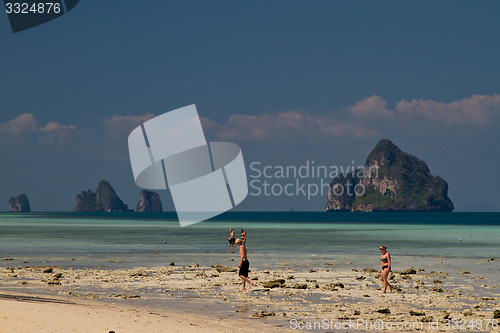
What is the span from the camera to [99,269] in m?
34.0

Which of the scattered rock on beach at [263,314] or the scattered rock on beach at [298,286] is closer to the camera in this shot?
the scattered rock on beach at [263,314]

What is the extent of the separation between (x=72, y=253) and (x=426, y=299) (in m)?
31.9

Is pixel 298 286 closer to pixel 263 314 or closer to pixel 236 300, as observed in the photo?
pixel 236 300

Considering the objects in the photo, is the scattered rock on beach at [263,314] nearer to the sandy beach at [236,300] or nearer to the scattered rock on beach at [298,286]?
the sandy beach at [236,300]

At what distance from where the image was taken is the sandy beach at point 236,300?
17.2 meters

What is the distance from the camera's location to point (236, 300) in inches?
881

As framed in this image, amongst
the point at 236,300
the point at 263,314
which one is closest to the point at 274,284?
the point at 236,300

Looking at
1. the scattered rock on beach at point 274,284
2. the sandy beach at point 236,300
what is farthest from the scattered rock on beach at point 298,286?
the scattered rock on beach at point 274,284

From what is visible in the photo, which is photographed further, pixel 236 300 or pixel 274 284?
pixel 274 284

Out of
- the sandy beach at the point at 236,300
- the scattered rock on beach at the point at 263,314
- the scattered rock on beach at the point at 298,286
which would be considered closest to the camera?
the sandy beach at the point at 236,300

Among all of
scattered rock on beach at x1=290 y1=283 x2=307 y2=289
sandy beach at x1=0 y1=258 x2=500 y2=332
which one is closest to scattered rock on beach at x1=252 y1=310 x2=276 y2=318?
sandy beach at x1=0 y1=258 x2=500 y2=332

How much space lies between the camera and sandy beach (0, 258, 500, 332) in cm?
1723

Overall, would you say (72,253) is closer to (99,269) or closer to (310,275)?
(99,269)

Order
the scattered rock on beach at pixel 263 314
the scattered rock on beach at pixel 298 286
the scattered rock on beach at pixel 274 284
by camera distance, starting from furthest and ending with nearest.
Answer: the scattered rock on beach at pixel 274 284 → the scattered rock on beach at pixel 298 286 → the scattered rock on beach at pixel 263 314
